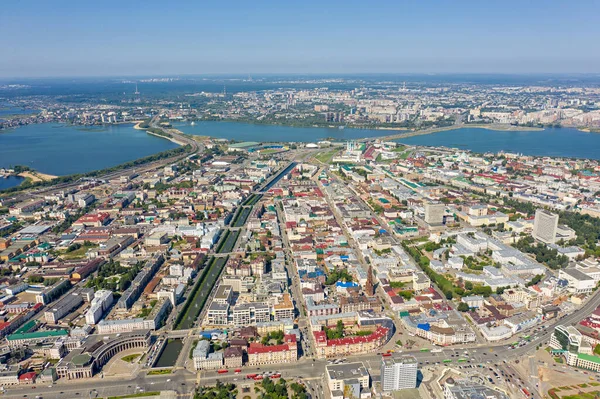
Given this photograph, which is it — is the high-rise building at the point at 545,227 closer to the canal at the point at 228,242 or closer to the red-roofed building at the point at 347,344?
the red-roofed building at the point at 347,344

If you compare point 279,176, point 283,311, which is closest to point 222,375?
point 283,311

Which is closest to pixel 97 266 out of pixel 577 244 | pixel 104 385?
pixel 104 385

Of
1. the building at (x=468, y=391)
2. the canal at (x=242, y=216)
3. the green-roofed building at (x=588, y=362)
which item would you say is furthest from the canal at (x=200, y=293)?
the green-roofed building at (x=588, y=362)

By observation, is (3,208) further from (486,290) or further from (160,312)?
(486,290)

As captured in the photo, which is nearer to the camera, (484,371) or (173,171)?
(484,371)

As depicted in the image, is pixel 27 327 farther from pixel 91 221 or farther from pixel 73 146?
pixel 73 146
